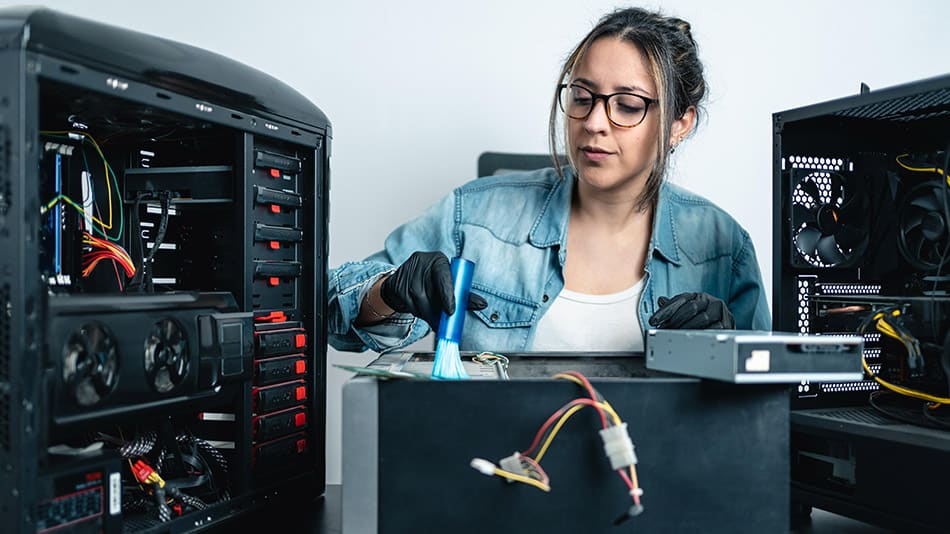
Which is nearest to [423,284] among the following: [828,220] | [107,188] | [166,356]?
[166,356]

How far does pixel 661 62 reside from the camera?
1.29 metres

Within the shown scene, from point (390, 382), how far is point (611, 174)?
0.77 metres

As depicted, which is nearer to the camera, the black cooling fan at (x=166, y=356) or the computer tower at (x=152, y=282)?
the computer tower at (x=152, y=282)

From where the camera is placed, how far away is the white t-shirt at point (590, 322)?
1.38 meters

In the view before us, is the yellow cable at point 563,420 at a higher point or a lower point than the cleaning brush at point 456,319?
lower

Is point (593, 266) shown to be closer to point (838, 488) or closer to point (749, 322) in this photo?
point (749, 322)

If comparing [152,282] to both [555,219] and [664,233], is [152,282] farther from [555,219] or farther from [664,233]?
[664,233]

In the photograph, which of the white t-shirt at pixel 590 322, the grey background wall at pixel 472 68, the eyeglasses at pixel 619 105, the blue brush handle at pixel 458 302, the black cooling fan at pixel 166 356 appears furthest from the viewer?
the grey background wall at pixel 472 68

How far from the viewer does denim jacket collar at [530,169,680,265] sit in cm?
141

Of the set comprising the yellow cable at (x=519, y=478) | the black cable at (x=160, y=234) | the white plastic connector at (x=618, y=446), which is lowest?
the yellow cable at (x=519, y=478)

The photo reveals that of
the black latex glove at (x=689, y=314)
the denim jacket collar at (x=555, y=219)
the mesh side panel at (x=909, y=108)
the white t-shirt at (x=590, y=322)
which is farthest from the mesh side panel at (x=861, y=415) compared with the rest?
the denim jacket collar at (x=555, y=219)

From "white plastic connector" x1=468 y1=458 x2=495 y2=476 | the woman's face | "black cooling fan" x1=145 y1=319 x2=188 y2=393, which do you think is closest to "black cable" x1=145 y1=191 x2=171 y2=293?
"black cooling fan" x1=145 y1=319 x2=188 y2=393

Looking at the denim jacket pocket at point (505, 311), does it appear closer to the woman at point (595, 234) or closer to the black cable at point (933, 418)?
the woman at point (595, 234)

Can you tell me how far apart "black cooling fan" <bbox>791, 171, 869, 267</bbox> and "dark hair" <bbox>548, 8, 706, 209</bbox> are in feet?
1.20
